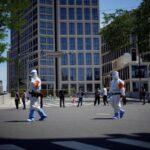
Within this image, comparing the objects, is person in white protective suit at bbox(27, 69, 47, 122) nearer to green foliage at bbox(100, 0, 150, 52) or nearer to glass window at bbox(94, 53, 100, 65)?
green foliage at bbox(100, 0, 150, 52)

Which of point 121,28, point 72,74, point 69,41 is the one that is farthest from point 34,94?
point 69,41

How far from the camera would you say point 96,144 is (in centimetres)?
878

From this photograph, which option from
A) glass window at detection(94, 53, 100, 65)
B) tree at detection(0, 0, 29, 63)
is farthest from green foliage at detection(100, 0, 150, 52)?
glass window at detection(94, 53, 100, 65)

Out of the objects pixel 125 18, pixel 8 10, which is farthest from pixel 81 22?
pixel 8 10

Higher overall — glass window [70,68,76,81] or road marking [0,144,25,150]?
glass window [70,68,76,81]

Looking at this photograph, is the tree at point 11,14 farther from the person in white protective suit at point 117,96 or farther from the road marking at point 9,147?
the road marking at point 9,147

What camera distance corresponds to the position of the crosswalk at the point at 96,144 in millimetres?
8297

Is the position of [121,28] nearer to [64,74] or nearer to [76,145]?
[76,145]

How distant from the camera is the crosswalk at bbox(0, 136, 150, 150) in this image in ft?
27.2

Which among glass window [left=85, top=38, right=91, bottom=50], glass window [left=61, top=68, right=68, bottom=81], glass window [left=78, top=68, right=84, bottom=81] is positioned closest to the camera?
glass window [left=61, top=68, right=68, bottom=81]

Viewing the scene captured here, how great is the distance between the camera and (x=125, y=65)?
99625 mm

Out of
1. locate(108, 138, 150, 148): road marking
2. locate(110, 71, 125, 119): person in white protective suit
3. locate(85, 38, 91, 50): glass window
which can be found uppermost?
locate(85, 38, 91, 50): glass window

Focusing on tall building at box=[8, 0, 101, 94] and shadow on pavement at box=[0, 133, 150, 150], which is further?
tall building at box=[8, 0, 101, 94]

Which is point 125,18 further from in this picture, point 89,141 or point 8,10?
point 89,141
